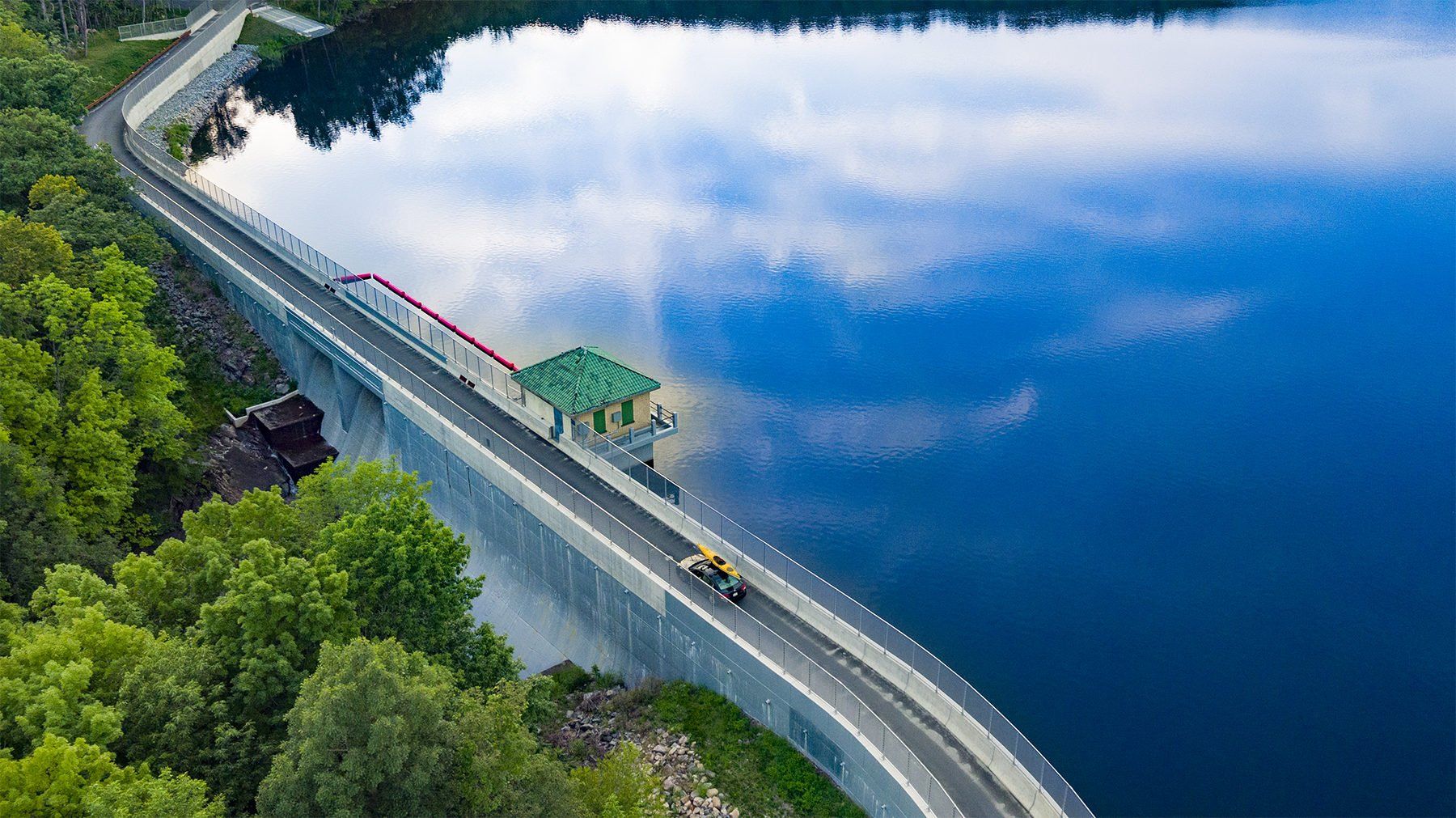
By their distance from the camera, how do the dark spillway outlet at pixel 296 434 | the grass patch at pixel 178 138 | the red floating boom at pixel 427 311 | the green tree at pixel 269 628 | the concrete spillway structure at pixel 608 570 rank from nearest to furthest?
the green tree at pixel 269 628 → the concrete spillway structure at pixel 608 570 → the dark spillway outlet at pixel 296 434 → the red floating boom at pixel 427 311 → the grass patch at pixel 178 138

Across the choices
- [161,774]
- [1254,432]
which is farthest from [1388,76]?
[161,774]

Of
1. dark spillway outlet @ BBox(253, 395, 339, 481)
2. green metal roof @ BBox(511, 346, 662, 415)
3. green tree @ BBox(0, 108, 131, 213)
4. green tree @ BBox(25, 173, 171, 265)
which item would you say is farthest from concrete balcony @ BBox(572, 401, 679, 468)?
green tree @ BBox(0, 108, 131, 213)

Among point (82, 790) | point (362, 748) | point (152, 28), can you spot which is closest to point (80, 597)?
point (82, 790)

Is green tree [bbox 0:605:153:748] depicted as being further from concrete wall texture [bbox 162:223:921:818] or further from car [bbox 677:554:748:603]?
car [bbox 677:554:748:603]

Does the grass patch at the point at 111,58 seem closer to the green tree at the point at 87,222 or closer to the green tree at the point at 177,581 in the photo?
the green tree at the point at 87,222

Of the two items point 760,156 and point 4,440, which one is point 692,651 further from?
point 760,156

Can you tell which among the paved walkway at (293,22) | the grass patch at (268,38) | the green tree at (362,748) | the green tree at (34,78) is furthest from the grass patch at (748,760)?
the paved walkway at (293,22)
